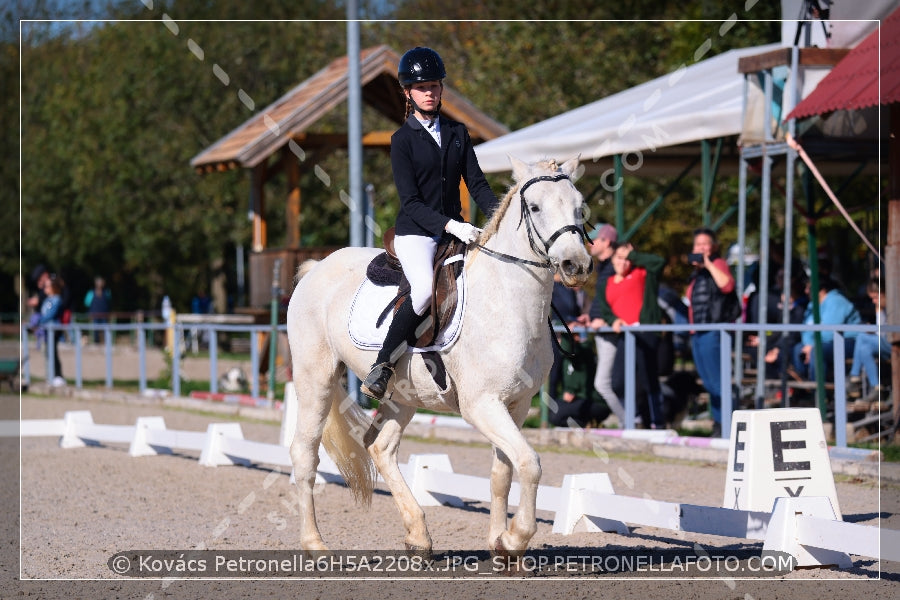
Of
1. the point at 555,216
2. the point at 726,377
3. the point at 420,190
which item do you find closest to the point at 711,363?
the point at 726,377

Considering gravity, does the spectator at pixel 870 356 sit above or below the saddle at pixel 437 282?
below

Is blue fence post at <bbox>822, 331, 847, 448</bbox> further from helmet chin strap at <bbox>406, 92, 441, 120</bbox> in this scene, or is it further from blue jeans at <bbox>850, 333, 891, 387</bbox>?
helmet chin strap at <bbox>406, 92, 441, 120</bbox>

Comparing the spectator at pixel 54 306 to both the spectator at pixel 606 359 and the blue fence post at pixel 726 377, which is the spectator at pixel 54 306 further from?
the blue fence post at pixel 726 377

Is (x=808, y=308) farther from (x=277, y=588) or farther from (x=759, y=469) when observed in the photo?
(x=277, y=588)

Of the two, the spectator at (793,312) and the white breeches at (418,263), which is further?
the spectator at (793,312)

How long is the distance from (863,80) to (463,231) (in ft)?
17.9

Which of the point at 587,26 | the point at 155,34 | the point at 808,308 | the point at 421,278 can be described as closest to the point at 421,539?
the point at 421,278

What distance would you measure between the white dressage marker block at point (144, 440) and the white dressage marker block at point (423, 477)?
13.5ft

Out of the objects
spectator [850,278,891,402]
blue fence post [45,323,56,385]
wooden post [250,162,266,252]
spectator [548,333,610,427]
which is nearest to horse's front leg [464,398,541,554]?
spectator [850,278,891,402]

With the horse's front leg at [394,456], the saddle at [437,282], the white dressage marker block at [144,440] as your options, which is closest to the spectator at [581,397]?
the white dressage marker block at [144,440]

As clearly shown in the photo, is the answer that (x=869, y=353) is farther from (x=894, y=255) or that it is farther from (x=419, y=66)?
(x=419, y=66)

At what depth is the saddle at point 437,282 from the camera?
6590mm

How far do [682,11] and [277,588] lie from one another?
1030 inches

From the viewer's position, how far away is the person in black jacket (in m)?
6.66
